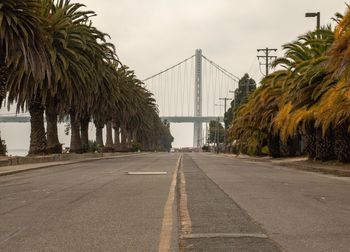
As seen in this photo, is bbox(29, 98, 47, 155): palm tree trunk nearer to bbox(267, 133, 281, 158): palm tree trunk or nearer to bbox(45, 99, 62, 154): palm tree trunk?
bbox(45, 99, 62, 154): palm tree trunk

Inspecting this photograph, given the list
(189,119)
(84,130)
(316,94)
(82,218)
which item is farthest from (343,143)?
(189,119)

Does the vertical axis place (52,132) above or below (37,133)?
above

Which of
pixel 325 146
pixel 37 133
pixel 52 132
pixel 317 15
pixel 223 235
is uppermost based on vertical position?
pixel 317 15

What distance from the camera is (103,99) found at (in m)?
50.6

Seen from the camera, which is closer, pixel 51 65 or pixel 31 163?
pixel 31 163

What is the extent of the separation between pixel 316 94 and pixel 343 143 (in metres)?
3.20

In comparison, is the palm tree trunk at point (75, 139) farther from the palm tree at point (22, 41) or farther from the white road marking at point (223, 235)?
the white road marking at point (223, 235)

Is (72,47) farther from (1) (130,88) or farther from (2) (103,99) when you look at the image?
(1) (130,88)

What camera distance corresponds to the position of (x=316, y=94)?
32.4m

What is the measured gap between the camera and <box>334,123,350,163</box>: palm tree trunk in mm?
32781

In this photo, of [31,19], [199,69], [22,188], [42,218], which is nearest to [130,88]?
[31,19]

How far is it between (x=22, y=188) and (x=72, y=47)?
2575cm

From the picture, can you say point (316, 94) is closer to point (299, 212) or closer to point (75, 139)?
point (299, 212)

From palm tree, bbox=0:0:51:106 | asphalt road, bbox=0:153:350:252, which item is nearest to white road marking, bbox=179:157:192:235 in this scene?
asphalt road, bbox=0:153:350:252
